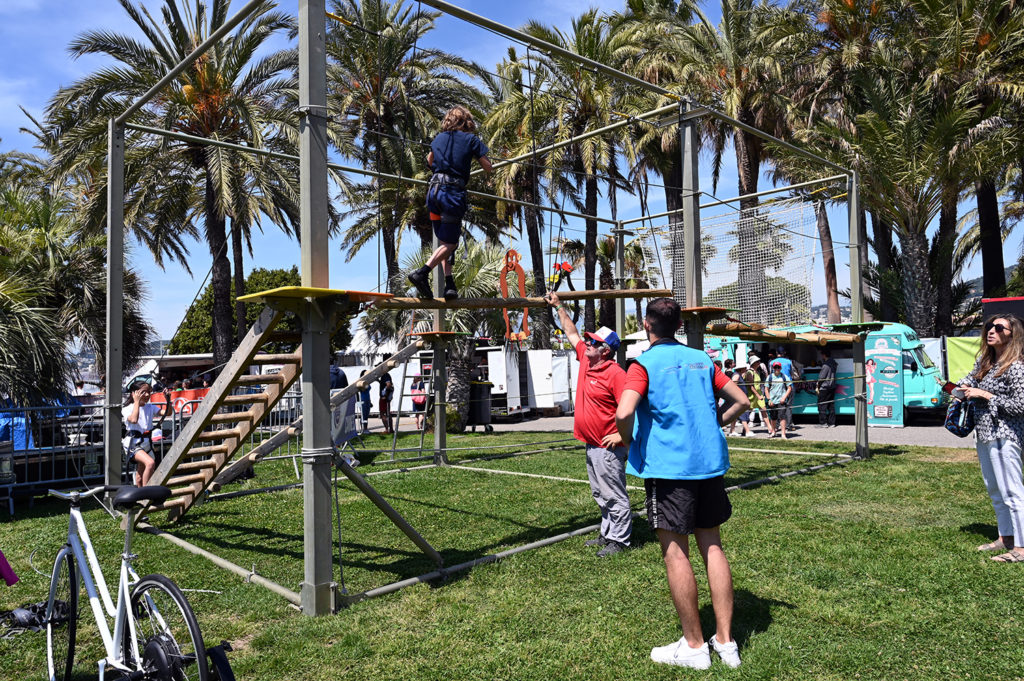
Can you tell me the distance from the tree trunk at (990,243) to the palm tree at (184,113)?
889 inches

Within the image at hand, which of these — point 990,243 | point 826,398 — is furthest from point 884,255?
point 826,398

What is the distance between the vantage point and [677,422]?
4172 mm

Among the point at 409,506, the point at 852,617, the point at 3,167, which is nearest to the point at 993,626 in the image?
the point at 852,617

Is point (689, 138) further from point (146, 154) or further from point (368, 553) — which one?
point (146, 154)

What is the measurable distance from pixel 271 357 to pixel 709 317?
504cm

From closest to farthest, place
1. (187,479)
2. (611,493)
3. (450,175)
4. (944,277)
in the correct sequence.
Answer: (450,175) < (611,493) < (187,479) < (944,277)

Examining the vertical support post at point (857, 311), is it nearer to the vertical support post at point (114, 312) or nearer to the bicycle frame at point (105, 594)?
the vertical support post at point (114, 312)

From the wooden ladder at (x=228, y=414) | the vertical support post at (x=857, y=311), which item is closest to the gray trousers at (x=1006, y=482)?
the vertical support post at (x=857, y=311)

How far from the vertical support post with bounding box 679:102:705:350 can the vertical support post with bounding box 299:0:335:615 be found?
4.75 metres

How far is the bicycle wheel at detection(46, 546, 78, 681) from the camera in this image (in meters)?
3.97

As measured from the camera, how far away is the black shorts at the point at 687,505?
4.10 meters

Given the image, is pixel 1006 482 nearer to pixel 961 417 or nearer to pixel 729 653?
pixel 961 417

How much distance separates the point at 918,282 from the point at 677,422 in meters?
22.0

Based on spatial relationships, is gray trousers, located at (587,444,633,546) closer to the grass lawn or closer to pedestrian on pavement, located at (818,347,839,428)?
the grass lawn
